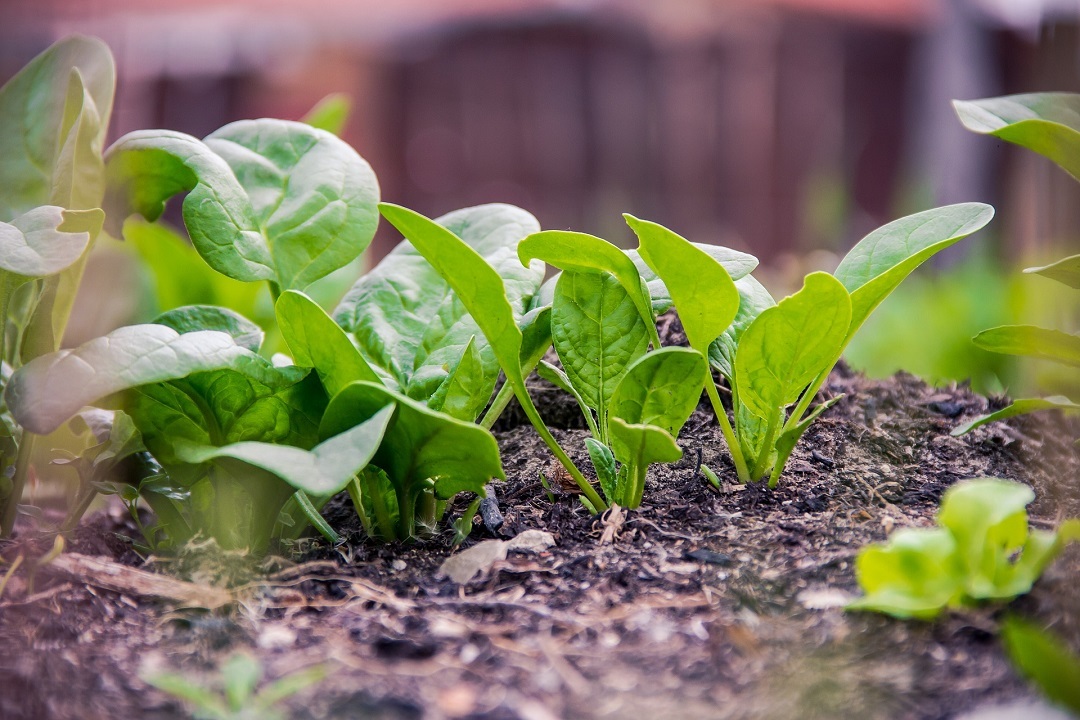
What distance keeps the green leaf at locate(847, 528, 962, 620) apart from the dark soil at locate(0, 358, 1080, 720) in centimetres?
3

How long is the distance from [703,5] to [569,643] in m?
5.29

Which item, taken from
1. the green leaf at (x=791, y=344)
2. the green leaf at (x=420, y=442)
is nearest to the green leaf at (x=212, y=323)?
the green leaf at (x=420, y=442)

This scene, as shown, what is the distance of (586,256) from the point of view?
919 millimetres

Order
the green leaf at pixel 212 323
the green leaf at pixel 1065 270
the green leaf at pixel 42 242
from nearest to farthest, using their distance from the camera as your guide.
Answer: the green leaf at pixel 42 242
the green leaf at pixel 1065 270
the green leaf at pixel 212 323

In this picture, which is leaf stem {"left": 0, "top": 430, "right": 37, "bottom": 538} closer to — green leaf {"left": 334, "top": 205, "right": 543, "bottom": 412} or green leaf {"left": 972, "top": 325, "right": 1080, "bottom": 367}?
green leaf {"left": 334, "top": 205, "right": 543, "bottom": 412}

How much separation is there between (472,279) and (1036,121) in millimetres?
604

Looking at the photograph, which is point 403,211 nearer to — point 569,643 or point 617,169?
point 569,643

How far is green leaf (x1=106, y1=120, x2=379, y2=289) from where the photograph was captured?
1.01 metres

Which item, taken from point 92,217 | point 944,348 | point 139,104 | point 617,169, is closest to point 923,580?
point 92,217

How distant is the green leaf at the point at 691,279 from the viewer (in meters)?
0.87

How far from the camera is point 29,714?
0.69 m

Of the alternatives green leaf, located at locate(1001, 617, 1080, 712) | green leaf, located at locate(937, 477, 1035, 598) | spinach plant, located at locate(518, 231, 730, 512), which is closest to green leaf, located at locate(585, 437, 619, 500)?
spinach plant, located at locate(518, 231, 730, 512)

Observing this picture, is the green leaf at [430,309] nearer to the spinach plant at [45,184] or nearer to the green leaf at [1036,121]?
the spinach plant at [45,184]

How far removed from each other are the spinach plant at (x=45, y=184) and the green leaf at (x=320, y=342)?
214mm
